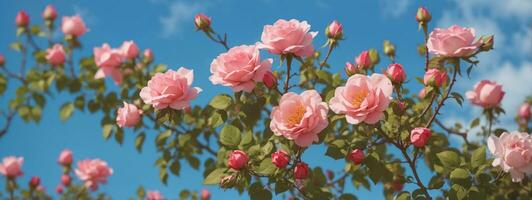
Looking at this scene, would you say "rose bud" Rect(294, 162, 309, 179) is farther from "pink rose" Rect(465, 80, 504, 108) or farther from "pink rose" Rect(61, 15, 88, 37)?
"pink rose" Rect(61, 15, 88, 37)

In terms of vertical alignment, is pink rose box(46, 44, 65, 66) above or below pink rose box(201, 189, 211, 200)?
above

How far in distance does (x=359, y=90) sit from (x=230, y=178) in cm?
39

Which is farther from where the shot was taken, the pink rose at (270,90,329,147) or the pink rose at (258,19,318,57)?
the pink rose at (258,19,318,57)

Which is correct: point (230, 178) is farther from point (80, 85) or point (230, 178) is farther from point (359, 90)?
point (80, 85)

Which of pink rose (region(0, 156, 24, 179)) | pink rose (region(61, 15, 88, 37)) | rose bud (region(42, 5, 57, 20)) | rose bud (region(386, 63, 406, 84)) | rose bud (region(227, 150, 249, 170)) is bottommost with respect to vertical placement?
rose bud (region(227, 150, 249, 170))

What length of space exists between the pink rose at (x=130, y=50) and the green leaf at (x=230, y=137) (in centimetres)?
130

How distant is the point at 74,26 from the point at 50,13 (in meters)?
0.25

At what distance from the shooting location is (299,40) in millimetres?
1546

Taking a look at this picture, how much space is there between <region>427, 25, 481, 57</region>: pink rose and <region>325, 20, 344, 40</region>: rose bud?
28 centimetres

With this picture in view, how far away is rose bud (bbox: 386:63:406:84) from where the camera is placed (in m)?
1.50

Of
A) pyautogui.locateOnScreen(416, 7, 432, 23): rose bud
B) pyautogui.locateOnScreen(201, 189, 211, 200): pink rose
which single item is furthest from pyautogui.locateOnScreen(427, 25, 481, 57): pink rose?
pyautogui.locateOnScreen(201, 189, 211, 200): pink rose

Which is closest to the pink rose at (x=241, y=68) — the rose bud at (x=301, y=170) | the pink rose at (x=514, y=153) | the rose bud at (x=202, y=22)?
the rose bud at (x=301, y=170)

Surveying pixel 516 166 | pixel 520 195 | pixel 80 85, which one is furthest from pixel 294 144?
pixel 80 85

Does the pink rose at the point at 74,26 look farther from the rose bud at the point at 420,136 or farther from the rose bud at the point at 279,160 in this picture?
the rose bud at the point at 420,136
